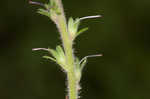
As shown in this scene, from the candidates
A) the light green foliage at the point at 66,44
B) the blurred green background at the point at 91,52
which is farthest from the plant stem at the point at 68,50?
the blurred green background at the point at 91,52

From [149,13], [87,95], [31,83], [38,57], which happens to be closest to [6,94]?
[31,83]

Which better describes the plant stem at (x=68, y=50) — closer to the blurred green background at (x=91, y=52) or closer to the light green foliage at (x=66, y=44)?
the light green foliage at (x=66, y=44)

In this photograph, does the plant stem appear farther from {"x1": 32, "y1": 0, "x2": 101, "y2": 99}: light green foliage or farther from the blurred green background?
the blurred green background

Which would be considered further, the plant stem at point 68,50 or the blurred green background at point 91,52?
the blurred green background at point 91,52

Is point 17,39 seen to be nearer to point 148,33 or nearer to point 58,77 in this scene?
point 58,77

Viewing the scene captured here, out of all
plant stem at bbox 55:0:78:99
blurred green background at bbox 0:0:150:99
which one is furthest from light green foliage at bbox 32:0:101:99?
blurred green background at bbox 0:0:150:99

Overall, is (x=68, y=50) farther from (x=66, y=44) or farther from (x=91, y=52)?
(x=91, y=52)
